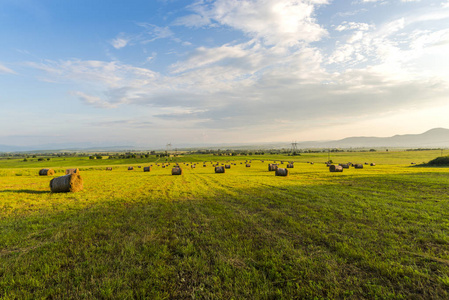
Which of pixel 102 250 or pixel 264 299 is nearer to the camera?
pixel 264 299

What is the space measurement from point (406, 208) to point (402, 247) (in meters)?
6.18

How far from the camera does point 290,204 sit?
11.7m

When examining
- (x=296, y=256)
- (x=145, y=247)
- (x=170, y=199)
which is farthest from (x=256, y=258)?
(x=170, y=199)

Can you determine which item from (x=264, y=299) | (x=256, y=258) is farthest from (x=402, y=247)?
(x=264, y=299)

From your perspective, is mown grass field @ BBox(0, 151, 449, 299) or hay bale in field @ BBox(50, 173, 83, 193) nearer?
mown grass field @ BBox(0, 151, 449, 299)

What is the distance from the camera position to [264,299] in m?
4.11

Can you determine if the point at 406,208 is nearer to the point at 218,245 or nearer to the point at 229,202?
the point at 229,202

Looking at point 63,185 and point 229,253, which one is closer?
point 229,253

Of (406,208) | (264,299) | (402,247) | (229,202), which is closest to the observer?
(264,299)

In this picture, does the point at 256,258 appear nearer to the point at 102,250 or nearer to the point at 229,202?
the point at 102,250

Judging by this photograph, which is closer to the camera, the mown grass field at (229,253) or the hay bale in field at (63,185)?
the mown grass field at (229,253)

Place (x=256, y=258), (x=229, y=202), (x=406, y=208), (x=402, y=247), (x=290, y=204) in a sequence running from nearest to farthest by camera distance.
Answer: (x=256, y=258)
(x=402, y=247)
(x=406, y=208)
(x=290, y=204)
(x=229, y=202)

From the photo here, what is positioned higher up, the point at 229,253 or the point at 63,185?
the point at 63,185

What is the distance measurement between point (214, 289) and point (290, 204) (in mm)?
8477
